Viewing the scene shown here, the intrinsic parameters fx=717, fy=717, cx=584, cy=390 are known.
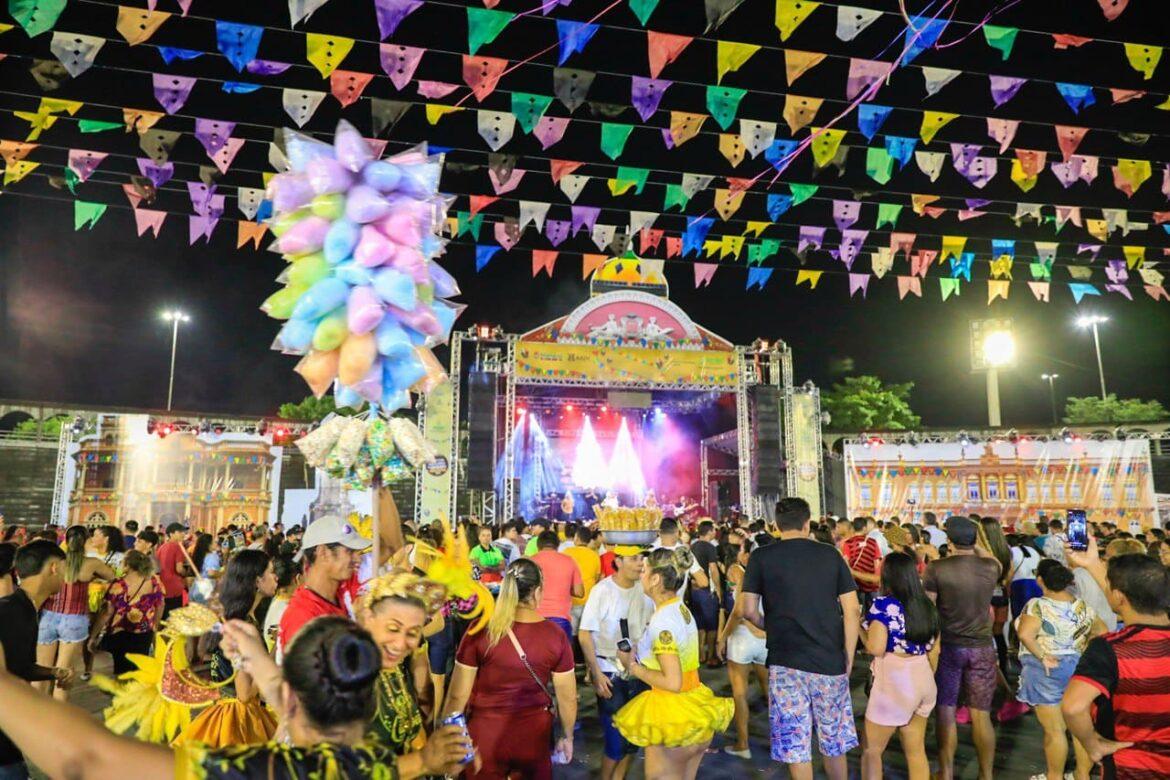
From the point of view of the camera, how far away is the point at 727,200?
10.6 m

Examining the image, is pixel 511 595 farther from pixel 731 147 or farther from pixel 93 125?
pixel 93 125

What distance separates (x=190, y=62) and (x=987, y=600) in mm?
10487

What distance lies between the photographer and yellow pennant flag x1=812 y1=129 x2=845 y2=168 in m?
9.08

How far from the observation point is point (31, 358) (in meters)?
23.2

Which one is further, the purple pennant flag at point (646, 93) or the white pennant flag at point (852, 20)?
the purple pennant flag at point (646, 93)

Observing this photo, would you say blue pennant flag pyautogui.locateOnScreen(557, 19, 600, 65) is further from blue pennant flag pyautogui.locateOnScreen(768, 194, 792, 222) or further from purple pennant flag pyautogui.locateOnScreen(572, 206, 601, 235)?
blue pennant flag pyautogui.locateOnScreen(768, 194, 792, 222)

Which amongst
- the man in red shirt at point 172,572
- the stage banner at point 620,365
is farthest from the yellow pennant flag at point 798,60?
the stage banner at point 620,365

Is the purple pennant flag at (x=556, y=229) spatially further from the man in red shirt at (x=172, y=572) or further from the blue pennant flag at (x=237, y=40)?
the man in red shirt at (x=172, y=572)

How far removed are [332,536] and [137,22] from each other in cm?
604

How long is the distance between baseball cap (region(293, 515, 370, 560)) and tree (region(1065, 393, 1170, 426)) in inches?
1485

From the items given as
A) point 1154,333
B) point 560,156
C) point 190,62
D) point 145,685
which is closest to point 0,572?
point 145,685

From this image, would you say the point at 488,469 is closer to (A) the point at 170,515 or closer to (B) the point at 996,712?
(A) the point at 170,515

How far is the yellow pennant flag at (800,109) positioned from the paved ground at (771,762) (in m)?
6.31

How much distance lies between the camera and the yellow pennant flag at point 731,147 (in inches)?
378
